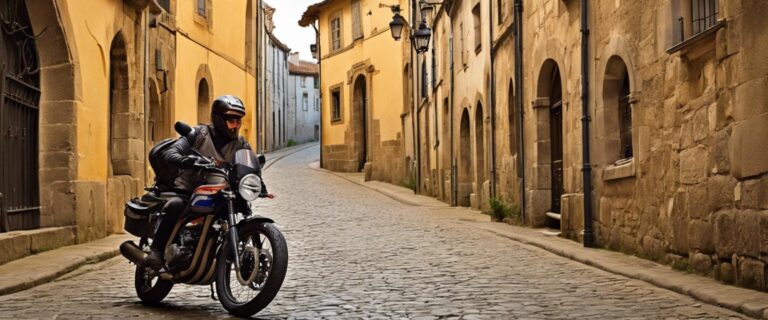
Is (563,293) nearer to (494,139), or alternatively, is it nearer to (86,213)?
(86,213)

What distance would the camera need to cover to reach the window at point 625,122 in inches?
431

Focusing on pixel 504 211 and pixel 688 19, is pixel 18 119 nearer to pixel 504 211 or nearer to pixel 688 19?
pixel 688 19

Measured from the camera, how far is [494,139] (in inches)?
729

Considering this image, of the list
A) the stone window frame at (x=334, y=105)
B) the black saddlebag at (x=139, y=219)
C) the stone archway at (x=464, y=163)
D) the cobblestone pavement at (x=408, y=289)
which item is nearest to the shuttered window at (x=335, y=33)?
the stone window frame at (x=334, y=105)

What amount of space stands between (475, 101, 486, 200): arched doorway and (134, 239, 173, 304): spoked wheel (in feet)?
45.7

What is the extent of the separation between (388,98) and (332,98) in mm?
7352

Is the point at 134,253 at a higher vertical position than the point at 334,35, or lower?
lower

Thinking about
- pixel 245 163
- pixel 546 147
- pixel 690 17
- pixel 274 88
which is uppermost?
pixel 274 88

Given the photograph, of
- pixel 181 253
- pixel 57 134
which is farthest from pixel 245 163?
pixel 57 134

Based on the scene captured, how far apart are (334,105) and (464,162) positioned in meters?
21.3

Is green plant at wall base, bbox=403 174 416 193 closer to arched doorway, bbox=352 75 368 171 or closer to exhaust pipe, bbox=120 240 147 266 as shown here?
arched doorway, bbox=352 75 368 171

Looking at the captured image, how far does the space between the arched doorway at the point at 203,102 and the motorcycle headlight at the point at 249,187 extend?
60.9 feet

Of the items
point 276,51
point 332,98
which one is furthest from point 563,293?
point 276,51

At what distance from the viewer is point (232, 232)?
6.21 meters
